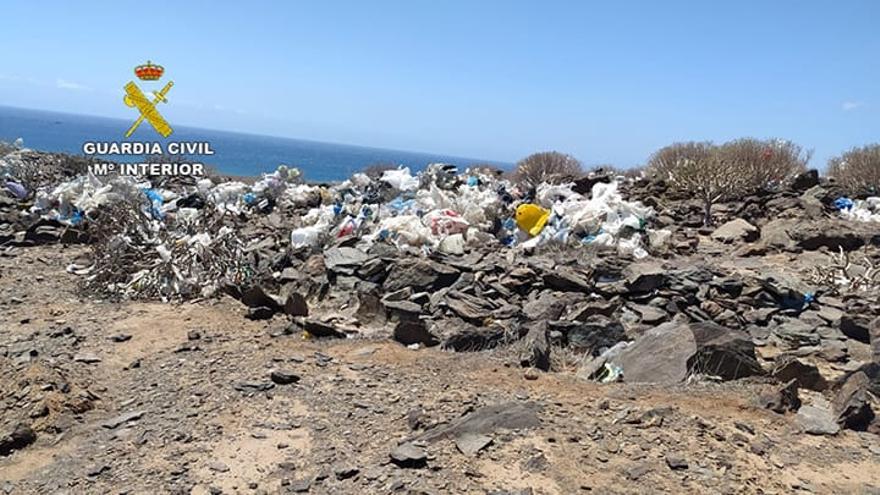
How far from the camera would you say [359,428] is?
3572mm

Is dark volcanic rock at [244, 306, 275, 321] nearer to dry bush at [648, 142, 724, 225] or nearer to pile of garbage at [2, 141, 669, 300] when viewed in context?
pile of garbage at [2, 141, 669, 300]

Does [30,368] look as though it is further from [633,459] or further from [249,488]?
[633,459]

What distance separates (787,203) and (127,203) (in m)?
9.26

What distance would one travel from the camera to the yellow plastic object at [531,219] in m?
8.13

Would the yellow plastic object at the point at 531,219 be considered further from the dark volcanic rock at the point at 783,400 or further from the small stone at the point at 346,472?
the small stone at the point at 346,472

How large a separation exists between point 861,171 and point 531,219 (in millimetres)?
7632

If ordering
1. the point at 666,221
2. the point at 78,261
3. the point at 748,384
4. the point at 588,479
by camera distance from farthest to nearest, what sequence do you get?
the point at 666,221, the point at 78,261, the point at 748,384, the point at 588,479

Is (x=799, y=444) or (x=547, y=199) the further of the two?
(x=547, y=199)

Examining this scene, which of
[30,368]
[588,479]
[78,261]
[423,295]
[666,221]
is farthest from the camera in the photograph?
[666,221]

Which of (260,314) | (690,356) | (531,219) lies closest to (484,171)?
(531,219)

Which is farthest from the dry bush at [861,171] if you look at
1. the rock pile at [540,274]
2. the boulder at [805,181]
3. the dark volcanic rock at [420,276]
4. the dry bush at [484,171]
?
the dark volcanic rock at [420,276]

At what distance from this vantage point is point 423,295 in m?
6.26

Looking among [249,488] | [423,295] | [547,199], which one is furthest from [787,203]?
[249,488]

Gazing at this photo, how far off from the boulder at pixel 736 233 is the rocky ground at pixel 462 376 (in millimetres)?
726
